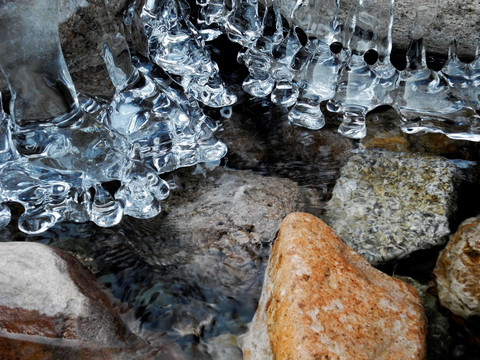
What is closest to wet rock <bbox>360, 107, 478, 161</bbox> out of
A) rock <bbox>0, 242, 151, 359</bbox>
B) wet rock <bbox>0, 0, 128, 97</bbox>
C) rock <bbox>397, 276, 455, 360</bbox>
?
rock <bbox>397, 276, 455, 360</bbox>

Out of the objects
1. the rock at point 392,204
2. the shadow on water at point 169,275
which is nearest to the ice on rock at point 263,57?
the rock at point 392,204

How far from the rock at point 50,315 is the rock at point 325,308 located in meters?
0.65

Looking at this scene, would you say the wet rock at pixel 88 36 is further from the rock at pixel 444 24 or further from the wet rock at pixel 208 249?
the rock at pixel 444 24

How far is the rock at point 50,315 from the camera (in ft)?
7.57

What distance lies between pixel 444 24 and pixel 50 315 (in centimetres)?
284

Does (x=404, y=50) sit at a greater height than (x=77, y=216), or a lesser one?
greater

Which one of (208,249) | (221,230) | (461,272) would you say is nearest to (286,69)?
(221,230)

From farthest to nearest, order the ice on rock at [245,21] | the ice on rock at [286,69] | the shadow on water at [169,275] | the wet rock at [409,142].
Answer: the ice on rock at [245,21]
the ice on rock at [286,69]
the wet rock at [409,142]
the shadow on water at [169,275]

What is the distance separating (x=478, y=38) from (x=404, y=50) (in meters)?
0.49

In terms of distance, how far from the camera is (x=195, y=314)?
2709mm

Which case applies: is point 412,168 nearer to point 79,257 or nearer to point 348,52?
point 348,52

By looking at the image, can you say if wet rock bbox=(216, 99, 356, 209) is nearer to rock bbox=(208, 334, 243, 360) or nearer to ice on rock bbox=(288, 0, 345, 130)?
ice on rock bbox=(288, 0, 345, 130)

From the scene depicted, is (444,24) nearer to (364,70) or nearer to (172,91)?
(364,70)

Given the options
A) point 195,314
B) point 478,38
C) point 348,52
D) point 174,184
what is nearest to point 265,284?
point 195,314
